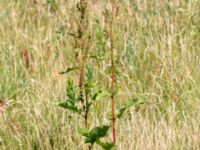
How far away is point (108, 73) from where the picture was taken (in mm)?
3240

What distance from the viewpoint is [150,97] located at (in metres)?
3.10

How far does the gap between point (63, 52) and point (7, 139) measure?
4.00 feet

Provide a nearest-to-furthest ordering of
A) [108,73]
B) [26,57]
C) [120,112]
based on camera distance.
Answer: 1. [120,112]
2. [108,73]
3. [26,57]

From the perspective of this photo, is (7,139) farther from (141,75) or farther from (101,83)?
(141,75)

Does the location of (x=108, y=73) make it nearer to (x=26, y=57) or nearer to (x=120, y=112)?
(x=26, y=57)

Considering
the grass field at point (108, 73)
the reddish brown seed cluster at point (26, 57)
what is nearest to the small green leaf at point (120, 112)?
the grass field at point (108, 73)

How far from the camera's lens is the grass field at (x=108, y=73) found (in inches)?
104

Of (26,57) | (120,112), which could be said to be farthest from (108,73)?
(120,112)

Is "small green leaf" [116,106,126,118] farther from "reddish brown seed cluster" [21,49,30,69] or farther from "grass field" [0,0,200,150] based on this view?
"reddish brown seed cluster" [21,49,30,69]

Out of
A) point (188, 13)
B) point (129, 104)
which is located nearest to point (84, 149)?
point (129, 104)

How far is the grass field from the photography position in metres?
2.63

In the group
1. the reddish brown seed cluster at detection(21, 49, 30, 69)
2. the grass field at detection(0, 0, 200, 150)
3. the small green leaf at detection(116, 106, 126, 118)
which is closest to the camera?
the small green leaf at detection(116, 106, 126, 118)

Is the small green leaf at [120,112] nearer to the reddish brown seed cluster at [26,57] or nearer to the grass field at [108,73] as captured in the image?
the grass field at [108,73]

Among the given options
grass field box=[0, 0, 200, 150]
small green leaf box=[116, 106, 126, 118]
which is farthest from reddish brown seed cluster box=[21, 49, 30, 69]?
small green leaf box=[116, 106, 126, 118]
